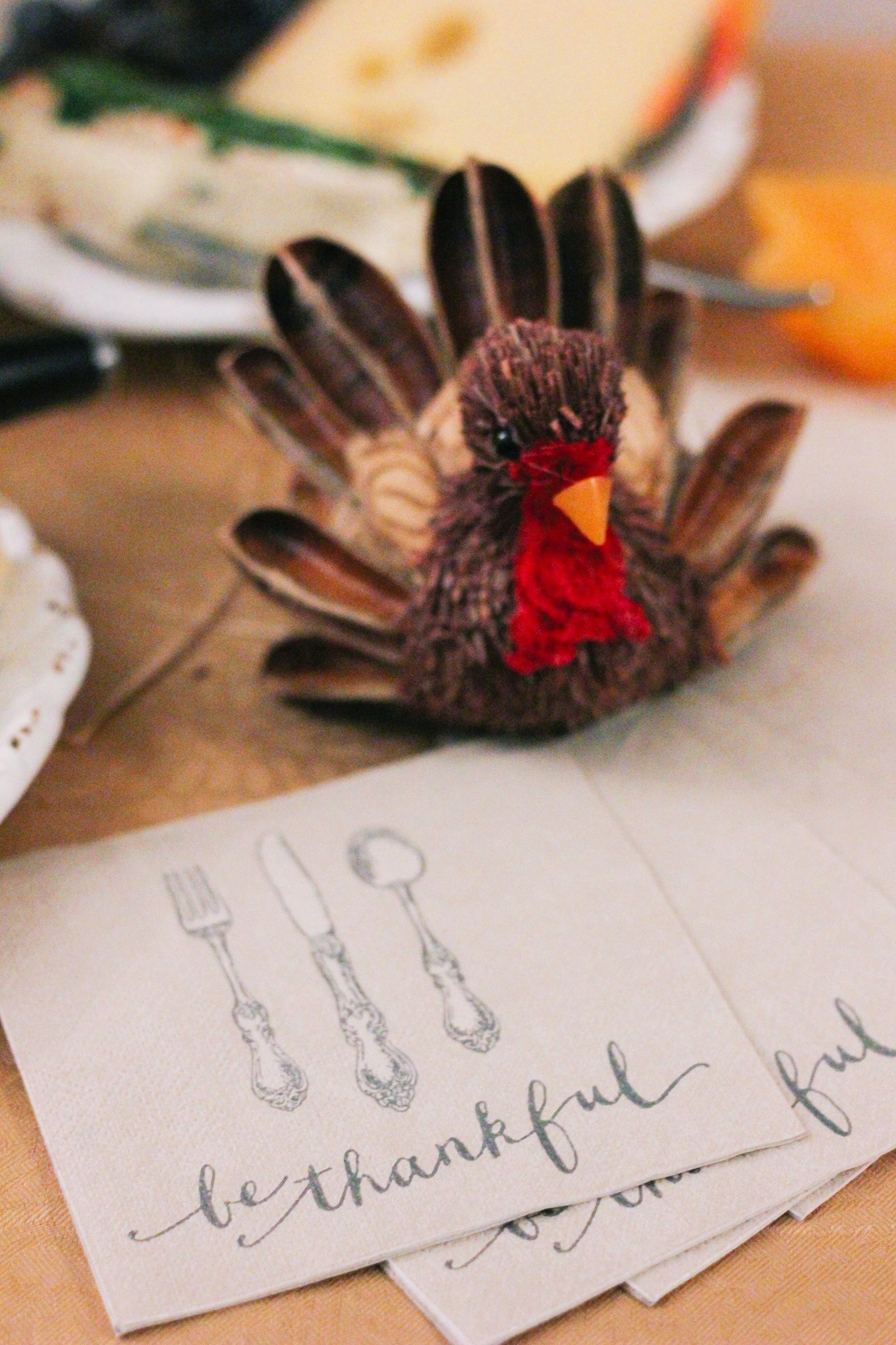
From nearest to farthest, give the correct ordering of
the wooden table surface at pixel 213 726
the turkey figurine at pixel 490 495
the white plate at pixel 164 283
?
the wooden table surface at pixel 213 726 → the turkey figurine at pixel 490 495 → the white plate at pixel 164 283

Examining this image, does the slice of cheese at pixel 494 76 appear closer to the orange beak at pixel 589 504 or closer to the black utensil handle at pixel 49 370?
the black utensil handle at pixel 49 370

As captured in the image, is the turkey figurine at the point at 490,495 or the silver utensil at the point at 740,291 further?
the silver utensil at the point at 740,291

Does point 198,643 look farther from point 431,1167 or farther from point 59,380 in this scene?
point 431,1167

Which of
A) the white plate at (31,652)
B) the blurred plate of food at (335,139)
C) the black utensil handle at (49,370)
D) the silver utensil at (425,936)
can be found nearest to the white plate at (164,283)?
the blurred plate of food at (335,139)

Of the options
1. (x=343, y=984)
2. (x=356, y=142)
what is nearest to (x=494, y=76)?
(x=356, y=142)

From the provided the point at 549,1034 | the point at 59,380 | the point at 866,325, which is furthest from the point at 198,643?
the point at 866,325
